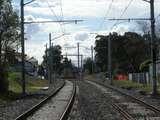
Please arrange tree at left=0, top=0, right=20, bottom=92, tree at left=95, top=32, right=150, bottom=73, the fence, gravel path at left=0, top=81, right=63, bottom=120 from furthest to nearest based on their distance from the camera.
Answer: tree at left=95, top=32, right=150, bottom=73 < the fence < tree at left=0, top=0, right=20, bottom=92 < gravel path at left=0, top=81, right=63, bottom=120

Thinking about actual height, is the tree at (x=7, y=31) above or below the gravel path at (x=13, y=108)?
above

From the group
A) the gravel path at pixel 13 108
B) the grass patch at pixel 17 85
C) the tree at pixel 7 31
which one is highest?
the tree at pixel 7 31

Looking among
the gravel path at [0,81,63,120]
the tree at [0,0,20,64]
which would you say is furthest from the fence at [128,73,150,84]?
the gravel path at [0,81,63,120]

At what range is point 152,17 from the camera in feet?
132

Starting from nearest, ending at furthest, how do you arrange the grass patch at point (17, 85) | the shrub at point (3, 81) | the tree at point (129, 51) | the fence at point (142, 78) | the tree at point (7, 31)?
the shrub at point (3, 81), the tree at point (7, 31), the grass patch at point (17, 85), the fence at point (142, 78), the tree at point (129, 51)

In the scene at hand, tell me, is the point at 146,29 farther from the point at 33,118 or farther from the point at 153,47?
the point at 33,118

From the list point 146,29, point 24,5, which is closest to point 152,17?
point 24,5

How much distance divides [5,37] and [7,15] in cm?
212

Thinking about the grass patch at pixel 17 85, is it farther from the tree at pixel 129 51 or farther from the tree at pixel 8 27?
the tree at pixel 129 51

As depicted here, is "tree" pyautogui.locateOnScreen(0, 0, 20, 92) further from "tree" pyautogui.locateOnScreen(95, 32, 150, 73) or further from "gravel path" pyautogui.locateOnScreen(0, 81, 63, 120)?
"tree" pyautogui.locateOnScreen(95, 32, 150, 73)

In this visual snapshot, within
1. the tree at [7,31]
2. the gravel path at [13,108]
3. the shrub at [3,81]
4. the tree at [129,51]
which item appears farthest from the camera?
the tree at [129,51]

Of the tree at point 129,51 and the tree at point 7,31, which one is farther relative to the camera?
the tree at point 129,51

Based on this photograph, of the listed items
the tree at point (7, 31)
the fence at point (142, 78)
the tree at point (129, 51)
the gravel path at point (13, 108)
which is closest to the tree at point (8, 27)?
the tree at point (7, 31)

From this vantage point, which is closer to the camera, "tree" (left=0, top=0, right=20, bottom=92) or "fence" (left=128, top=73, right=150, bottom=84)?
"tree" (left=0, top=0, right=20, bottom=92)
